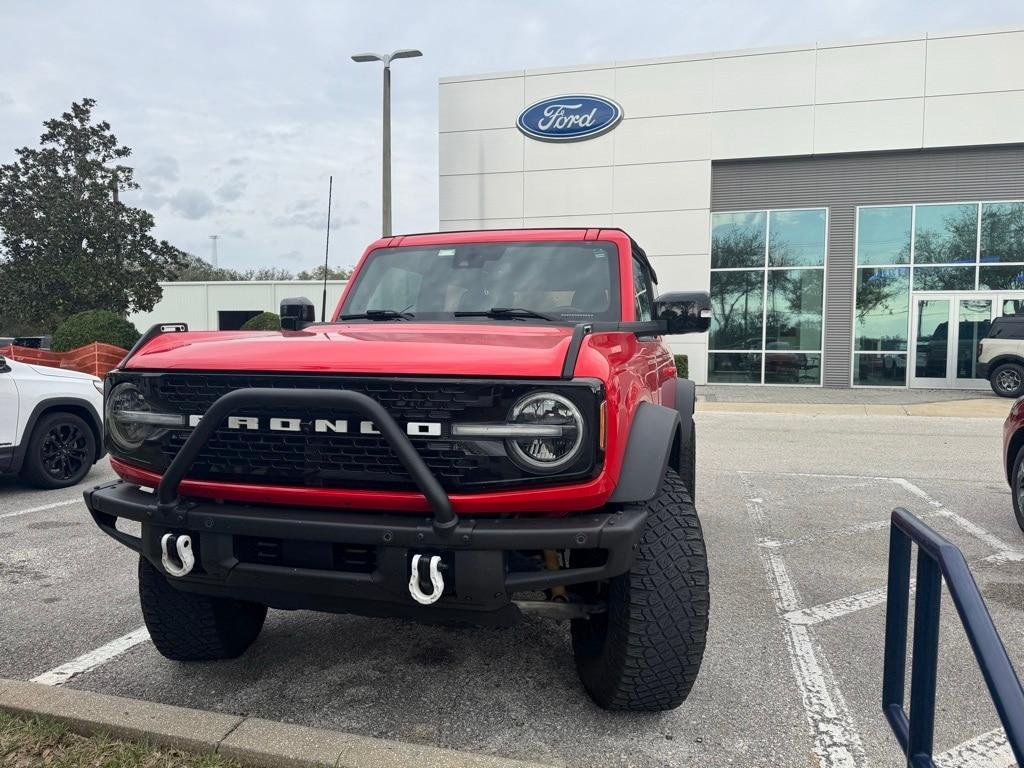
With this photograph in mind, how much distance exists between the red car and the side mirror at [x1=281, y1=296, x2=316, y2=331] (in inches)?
188

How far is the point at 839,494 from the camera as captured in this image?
683cm

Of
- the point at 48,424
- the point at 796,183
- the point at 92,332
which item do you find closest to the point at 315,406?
the point at 48,424

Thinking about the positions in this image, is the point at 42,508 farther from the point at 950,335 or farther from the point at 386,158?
the point at 950,335

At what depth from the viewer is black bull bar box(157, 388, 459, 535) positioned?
216 cm

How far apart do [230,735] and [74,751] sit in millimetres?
503

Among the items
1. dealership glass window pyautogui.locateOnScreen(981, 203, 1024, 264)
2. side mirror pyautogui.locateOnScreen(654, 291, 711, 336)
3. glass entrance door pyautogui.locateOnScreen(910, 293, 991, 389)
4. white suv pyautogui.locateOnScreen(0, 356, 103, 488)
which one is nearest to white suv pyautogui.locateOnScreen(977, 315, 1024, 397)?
glass entrance door pyautogui.locateOnScreen(910, 293, 991, 389)

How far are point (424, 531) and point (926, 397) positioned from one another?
16.7 metres

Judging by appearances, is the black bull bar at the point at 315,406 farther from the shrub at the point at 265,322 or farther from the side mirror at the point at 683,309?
the shrub at the point at 265,322

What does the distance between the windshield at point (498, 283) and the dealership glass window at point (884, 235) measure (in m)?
16.6

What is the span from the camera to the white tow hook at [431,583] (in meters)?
2.18

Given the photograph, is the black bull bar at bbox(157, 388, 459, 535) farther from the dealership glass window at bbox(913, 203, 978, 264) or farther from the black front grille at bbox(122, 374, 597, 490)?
the dealership glass window at bbox(913, 203, 978, 264)

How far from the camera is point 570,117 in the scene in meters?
18.9

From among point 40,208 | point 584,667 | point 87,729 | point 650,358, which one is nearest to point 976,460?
point 650,358

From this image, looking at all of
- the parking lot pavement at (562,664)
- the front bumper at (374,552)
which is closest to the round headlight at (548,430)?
the front bumper at (374,552)
